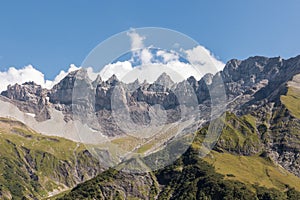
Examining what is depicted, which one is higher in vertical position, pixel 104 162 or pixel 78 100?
pixel 78 100

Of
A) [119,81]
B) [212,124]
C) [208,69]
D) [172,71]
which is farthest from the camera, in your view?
[212,124]

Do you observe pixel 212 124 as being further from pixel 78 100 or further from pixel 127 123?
pixel 78 100

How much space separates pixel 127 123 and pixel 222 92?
1271cm

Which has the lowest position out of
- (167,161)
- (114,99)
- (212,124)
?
(167,161)

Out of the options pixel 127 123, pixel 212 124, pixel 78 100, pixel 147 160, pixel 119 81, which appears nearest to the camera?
pixel 78 100

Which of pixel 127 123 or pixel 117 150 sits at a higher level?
pixel 127 123

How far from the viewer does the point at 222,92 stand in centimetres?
3500

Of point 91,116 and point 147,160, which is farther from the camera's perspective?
point 147,160

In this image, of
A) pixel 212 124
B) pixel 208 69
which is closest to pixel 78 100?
pixel 208 69

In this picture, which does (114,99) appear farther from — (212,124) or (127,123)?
(212,124)

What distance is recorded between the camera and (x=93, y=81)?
3622 cm

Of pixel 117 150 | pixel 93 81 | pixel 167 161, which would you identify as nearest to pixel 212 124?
pixel 167 161

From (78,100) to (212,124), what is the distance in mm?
18235

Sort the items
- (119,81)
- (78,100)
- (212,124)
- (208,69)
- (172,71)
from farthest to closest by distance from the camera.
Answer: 1. (212,124)
2. (119,81)
3. (78,100)
4. (172,71)
5. (208,69)
